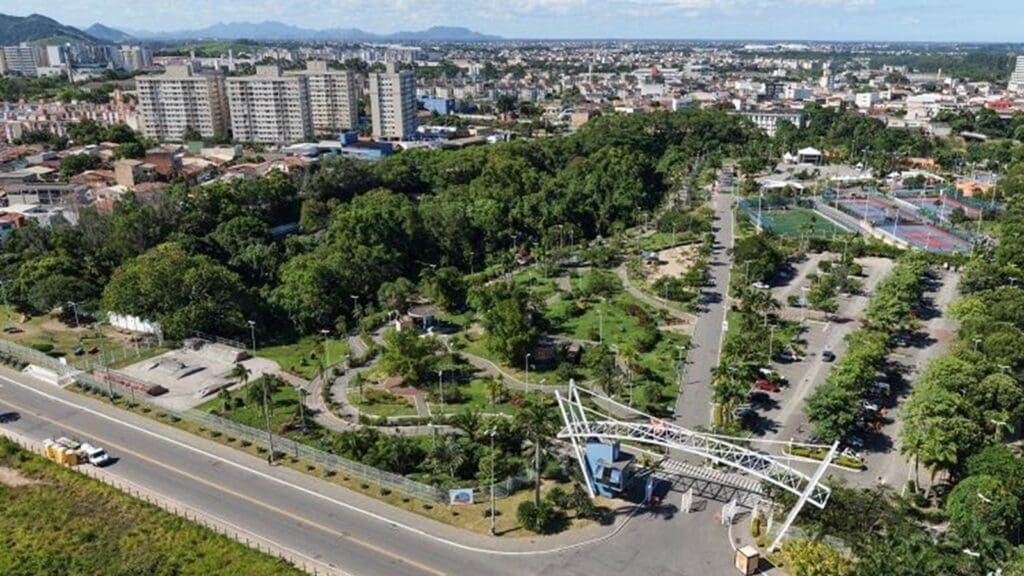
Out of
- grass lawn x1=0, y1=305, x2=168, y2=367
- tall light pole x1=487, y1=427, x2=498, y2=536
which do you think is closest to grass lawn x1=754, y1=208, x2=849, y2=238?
tall light pole x1=487, y1=427, x2=498, y2=536

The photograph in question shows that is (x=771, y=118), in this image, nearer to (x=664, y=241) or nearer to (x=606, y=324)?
(x=664, y=241)

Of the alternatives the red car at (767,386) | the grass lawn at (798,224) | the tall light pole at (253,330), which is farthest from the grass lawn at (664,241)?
the tall light pole at (253,330)

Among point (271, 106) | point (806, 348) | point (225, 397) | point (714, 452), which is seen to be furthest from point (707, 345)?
point (271, 106)

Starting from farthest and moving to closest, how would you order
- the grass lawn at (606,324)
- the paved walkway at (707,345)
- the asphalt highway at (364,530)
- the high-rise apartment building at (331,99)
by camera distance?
the high-rise apartment building at (331,99), the grass lawn at (606,324), the paved walkway at (707,345), the asphalt highway at (364,530)

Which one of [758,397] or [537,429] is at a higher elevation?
[537,429]

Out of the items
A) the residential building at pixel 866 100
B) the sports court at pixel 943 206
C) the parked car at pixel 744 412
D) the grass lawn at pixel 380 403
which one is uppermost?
the residential building at pixel 866 100

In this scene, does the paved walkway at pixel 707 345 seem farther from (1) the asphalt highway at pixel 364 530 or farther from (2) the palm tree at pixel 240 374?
(2) the palm tree at pixel 240 374

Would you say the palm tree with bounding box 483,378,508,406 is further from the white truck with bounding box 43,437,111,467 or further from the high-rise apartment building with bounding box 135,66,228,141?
the high-rise apartment building with bounding box 135,66,228,141
